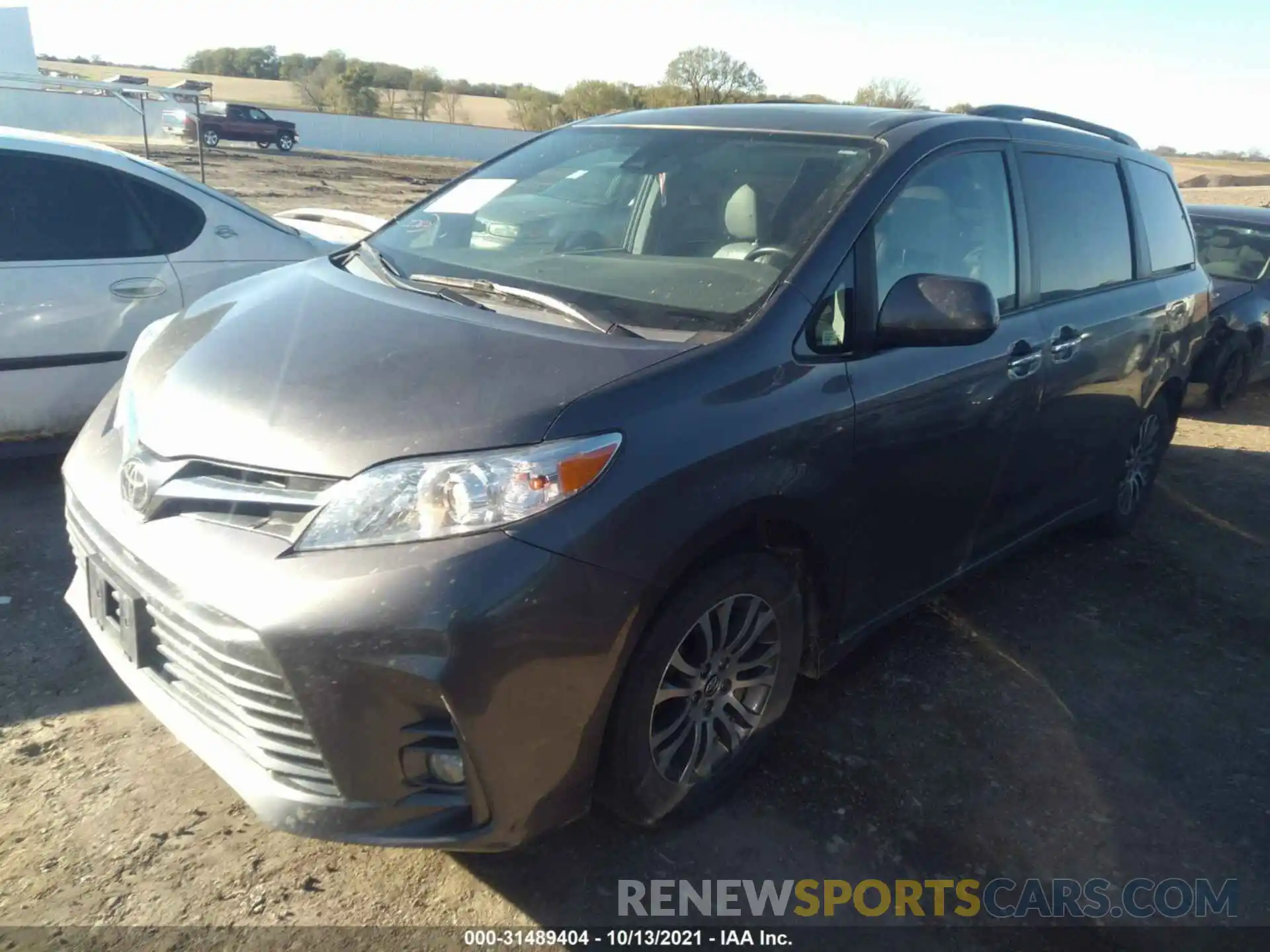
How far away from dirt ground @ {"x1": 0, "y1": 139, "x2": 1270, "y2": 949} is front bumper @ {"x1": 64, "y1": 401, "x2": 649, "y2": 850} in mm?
405

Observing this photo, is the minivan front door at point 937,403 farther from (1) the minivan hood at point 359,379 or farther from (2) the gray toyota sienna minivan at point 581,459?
(1) the minivan hood at point 359,379

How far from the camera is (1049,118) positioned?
4.32m

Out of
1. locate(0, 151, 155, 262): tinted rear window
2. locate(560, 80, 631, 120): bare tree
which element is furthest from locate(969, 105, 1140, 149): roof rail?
locate(560, 80, 631, 120): bare tree

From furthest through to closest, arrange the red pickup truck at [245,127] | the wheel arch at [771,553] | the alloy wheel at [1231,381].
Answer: the red pickup truck at [245,127], the alloy wheel at [1231,381], the wheel arch at [771,553]

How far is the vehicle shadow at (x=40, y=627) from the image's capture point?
3029mm

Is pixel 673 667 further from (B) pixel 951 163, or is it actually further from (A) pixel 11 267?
(A) pixel 11 267

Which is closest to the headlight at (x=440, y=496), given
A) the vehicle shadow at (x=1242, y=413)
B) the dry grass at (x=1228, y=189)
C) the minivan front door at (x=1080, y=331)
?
the minivan front door at (x=1080, y=331)

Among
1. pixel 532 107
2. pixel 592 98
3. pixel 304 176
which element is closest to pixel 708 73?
pixel 592 98

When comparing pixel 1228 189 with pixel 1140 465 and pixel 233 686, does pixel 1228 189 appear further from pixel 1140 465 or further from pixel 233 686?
pixel 233 686

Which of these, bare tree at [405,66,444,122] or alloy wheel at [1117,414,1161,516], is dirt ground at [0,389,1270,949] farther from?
bare tree at [405,66,444,122]

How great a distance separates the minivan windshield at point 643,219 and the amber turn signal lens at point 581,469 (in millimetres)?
578

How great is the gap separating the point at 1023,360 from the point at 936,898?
1.80 meters

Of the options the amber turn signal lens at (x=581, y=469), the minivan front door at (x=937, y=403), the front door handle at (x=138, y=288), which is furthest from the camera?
the front door handle at (x=138, y=288)

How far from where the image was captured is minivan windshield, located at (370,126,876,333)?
2.74 metres
